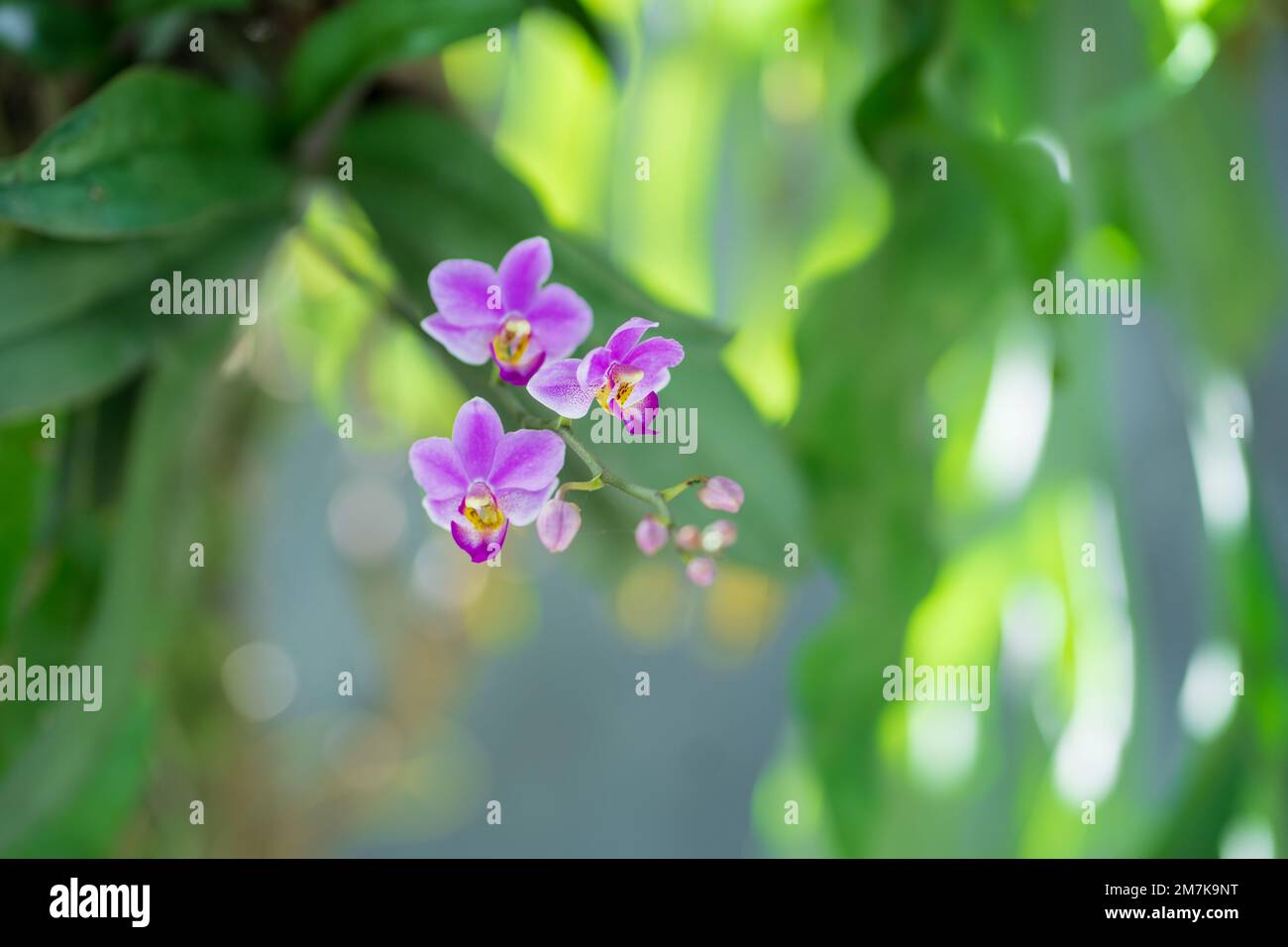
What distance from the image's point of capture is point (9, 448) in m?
0.58

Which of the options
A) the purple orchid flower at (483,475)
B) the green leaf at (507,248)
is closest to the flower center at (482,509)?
the purple orchid flower at (483,475)

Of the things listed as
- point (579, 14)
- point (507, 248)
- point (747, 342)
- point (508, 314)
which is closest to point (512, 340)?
point (508, 314)

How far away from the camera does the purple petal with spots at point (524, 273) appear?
35 centimetres

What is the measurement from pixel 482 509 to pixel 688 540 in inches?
3.1

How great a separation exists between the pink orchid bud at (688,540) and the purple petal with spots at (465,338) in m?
0.09

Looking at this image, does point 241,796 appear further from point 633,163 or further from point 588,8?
point 588,8

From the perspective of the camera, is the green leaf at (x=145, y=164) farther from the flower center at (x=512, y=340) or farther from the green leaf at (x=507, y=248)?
the flower center at (x=512, y=340)

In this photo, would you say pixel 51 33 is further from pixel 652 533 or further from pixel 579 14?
pixel 652 533

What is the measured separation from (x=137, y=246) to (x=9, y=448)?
162 mm

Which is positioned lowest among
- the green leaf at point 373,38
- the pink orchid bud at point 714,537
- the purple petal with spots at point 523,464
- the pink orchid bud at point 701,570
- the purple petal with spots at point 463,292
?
the pink orchid bud at point 701,570

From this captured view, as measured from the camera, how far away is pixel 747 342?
2.65 ft

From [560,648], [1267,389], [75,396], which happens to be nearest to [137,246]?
[75,396]

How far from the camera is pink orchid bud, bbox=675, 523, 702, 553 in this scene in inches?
14.1

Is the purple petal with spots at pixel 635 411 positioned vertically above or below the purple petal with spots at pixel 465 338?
below
